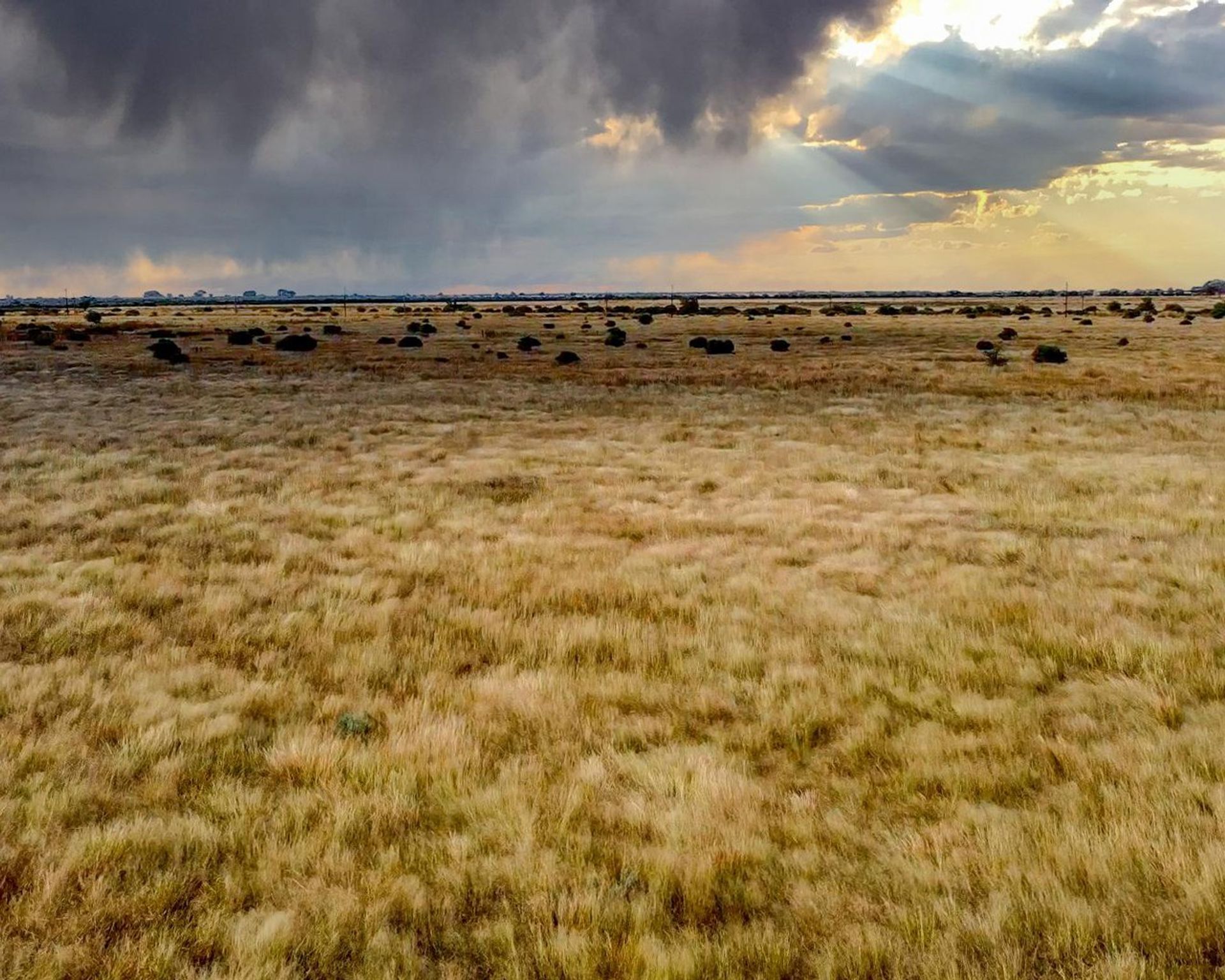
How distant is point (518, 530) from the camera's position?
11.1 m

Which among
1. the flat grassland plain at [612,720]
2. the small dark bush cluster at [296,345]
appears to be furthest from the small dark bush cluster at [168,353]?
the flat grassland plain at [612,720]

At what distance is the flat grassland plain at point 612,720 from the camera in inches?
141

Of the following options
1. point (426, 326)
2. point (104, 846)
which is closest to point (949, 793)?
point (104, 846)

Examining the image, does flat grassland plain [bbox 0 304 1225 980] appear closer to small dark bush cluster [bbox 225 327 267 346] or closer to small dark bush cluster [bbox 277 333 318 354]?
small dark bush cluster [bbox 277 333 318 354]

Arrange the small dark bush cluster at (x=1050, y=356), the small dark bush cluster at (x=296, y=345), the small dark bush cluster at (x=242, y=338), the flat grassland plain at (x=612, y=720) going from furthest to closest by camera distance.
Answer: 1. the small dark bush cluster at (x=242, y=338)
2. the small dark bush cluster at (x=296, y=345)
3. the small dark bush cluster at (x=1050, y=356)
4. the flat grassland plain at (x=612, y=720)

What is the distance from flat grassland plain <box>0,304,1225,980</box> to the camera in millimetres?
3570

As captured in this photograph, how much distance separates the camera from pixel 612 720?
5.72 m

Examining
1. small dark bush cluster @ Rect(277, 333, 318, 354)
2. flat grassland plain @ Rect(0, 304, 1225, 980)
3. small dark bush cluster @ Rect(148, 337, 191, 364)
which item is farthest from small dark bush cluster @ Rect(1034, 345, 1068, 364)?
small dark bush cluster @ Rect(148, 337, 191, 364)

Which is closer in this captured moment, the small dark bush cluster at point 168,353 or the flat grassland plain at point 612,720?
the flat grassland plain at point 612,720

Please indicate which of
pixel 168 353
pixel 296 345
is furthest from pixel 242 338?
pixel 168 353

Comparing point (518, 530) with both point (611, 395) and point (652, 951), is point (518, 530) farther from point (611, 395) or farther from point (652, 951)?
point (611, 395)

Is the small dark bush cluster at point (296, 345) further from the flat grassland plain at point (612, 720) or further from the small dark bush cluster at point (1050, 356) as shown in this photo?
the small dark bush cluster at point (1050, 356)

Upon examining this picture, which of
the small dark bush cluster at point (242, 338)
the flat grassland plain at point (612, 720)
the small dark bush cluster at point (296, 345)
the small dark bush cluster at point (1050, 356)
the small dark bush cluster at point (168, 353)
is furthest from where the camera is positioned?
the small dark bush cluster at point (242, 338)

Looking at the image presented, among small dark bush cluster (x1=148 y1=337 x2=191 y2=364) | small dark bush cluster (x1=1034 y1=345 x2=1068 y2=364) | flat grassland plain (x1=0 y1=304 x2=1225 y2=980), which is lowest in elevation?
→ flat grassland plain (x1=0 y1=304 x2=1225 y2=980)
